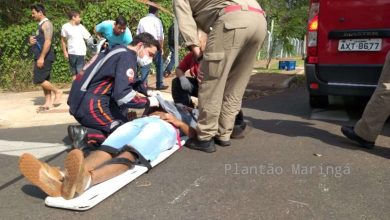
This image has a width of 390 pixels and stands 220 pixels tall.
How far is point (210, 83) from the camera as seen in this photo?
392cm

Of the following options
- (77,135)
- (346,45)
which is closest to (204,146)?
(77,135)

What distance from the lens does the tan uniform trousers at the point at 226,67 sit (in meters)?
3.79

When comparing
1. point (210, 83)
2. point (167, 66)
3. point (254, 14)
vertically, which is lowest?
point (167, 66)

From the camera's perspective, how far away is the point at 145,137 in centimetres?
354

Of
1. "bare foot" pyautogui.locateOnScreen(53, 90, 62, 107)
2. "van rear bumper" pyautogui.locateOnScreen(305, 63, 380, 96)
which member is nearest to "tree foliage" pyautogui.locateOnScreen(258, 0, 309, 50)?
"bare foot" pyautogui.locateOnScreen(53, 90, 62, 107)

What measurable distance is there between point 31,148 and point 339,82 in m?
3.71

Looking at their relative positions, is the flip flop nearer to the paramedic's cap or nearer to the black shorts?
the black shorts

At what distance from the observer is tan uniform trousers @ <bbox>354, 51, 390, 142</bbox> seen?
3.98 meters

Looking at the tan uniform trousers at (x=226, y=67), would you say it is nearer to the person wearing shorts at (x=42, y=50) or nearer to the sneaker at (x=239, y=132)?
the sneaker at (x=239, y=132)

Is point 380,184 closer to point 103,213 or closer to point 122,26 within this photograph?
point 103,213

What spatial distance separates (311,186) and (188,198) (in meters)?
0.95

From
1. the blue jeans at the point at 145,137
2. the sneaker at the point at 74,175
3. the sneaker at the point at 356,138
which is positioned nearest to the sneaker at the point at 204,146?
the blue jeans at the point at 145,137

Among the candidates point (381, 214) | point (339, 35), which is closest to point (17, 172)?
point (381, 214)

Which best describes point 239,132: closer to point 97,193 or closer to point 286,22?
point 97,193
